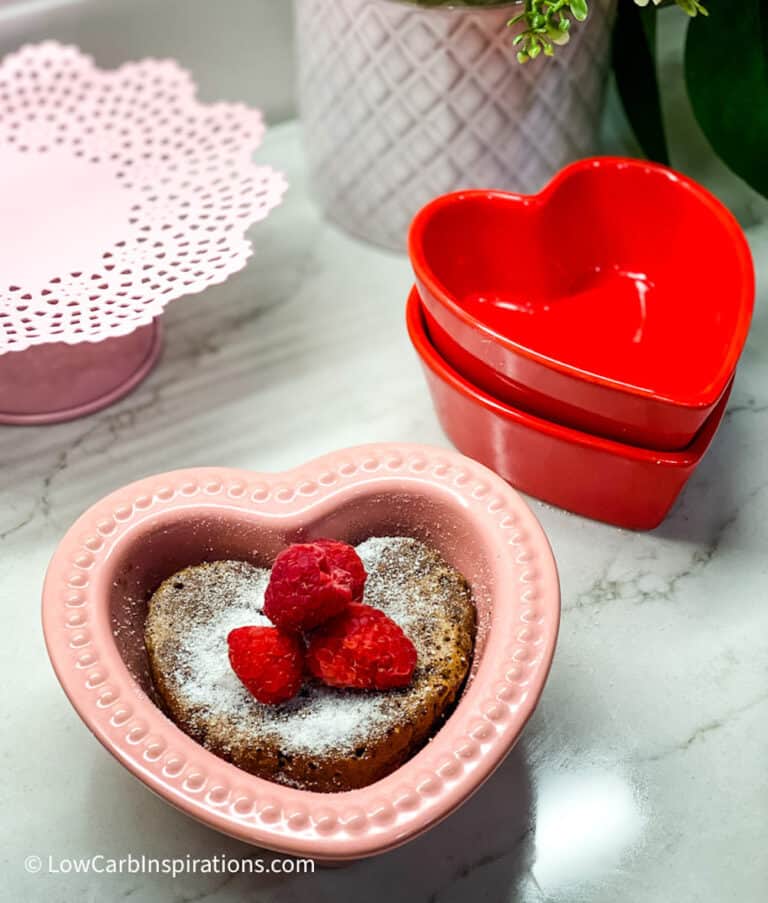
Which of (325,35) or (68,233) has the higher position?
(325,35)

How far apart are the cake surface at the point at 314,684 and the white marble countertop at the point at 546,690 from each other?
2.9 inches

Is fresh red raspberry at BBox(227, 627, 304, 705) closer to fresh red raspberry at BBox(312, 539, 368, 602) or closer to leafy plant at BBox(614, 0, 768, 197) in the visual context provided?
fresh red raspberry at BBox(312, 539, 368, 602)

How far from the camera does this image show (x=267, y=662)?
509mm

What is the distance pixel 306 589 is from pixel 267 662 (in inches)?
1.6

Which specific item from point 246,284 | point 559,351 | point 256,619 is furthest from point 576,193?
point 256,619

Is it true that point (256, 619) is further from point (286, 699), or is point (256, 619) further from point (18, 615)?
point (18, 615)

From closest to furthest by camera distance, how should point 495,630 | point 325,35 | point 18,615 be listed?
point 495,630 → point 18,615 → point 325,35

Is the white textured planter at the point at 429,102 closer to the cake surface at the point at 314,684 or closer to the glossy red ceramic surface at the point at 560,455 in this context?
the glossy red ceramic surface at the point at 560,455

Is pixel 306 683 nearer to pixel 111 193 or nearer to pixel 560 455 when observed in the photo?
pixel 560 455

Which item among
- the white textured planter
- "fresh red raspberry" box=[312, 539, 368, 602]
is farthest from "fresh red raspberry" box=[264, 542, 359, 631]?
the white textured planter

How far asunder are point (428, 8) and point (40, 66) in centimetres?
31

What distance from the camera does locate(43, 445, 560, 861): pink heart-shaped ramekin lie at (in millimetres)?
459

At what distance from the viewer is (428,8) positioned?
0.69m

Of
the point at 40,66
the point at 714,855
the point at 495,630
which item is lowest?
the point at 714,855
